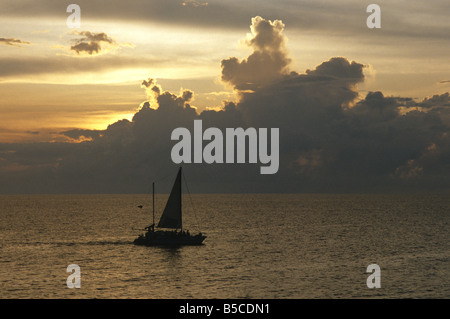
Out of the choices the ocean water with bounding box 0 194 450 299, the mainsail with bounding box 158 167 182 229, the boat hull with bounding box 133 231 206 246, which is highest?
the mainsail with bounding box 158 167 182 229

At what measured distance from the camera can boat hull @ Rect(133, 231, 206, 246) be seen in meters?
112

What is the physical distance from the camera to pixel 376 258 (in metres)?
104

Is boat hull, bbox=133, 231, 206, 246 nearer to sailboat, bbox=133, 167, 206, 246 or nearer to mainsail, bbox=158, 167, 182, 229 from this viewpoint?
sailboat, bbox=133, 167, 206, 246

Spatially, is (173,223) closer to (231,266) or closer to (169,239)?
(169,239)

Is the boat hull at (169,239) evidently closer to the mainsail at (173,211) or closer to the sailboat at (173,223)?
the sailboat at (173,223)

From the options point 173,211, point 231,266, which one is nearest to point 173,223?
point 173,211

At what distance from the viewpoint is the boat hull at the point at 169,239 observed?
111625mm

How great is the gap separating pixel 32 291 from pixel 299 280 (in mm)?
36999

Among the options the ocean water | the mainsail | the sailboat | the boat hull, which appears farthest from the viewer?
the boat hull

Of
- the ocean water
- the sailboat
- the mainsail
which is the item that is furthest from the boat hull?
the mainsail

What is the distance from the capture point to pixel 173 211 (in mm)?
111125

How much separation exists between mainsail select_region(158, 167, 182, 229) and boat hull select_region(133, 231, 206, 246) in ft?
7.23
